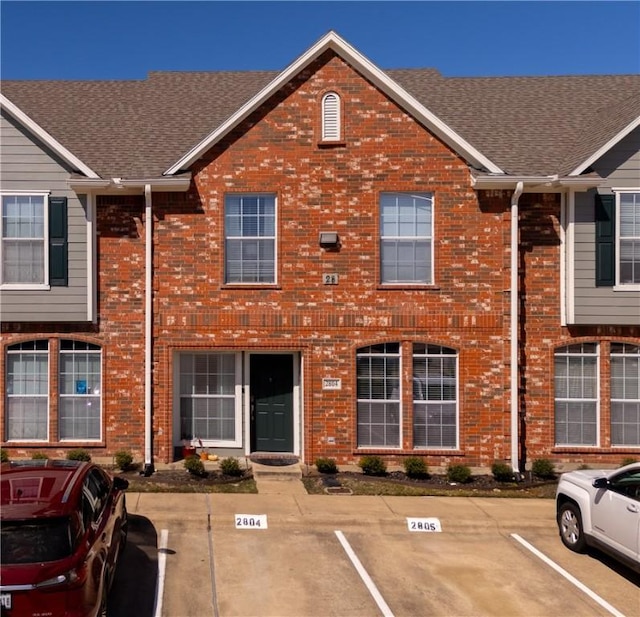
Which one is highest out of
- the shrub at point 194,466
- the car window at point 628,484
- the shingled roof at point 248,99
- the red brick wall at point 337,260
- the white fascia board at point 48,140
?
the shingled roof at point 248,99

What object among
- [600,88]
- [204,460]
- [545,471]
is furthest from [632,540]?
[600,88]

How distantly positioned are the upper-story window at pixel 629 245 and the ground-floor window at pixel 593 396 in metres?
1.44

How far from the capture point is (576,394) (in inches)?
489

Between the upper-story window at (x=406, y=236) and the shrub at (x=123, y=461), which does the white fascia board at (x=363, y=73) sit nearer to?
the upper-story window at (x=406, y=236)

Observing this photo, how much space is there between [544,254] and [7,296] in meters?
11.2

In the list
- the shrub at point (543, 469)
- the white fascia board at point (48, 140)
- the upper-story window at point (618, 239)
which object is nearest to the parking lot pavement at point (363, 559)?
the shrub at point (543, 469)

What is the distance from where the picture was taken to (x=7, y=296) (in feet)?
39.5

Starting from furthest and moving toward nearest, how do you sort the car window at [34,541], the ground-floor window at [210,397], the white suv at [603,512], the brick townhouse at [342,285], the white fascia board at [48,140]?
the ground-floor window at [210,397], the brick townhouse at [342,285], the white fascia board at [48,140], the white suv at [603,512], the car window at [34,541]

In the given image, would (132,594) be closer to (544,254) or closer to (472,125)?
(544,254)

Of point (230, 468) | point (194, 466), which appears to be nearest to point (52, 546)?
point (194, 466)

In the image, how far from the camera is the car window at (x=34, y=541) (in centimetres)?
503

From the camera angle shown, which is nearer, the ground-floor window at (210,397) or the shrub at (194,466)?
the shrub at (194,466)

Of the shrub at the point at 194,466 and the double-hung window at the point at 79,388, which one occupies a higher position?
the double-hung window at the point at 79,388

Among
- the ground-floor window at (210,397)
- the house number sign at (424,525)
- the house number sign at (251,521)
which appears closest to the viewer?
the house number sign at (251,521)
